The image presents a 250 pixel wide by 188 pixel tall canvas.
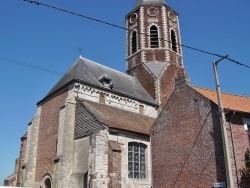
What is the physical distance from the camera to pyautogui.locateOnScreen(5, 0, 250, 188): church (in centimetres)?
1423

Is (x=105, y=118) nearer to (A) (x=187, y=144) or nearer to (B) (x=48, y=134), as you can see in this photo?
(B) (x=48, y=134)

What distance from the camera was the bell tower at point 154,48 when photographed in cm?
2561

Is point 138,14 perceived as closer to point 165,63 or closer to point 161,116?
point 165,63

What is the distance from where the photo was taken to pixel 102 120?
55.2 ft

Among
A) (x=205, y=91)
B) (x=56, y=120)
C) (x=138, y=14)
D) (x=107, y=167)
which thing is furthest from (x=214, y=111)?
(x=138, y=14)

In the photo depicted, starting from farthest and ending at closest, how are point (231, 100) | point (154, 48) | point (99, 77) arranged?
1. point (154, 48)
2. point (99, 77)
3. point (231, 100)

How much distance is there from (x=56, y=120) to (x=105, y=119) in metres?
4.31

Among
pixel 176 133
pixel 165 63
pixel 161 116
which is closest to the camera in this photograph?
pixel 176 133

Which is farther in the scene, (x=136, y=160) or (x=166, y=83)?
(x=166, y=83)

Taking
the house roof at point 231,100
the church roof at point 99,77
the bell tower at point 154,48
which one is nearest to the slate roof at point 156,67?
the bell tower at point 154,48

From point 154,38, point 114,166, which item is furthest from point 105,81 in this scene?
point 154,38

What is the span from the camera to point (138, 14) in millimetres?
29016

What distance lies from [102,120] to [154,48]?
12.7 m

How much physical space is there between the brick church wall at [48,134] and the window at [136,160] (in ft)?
16.7
